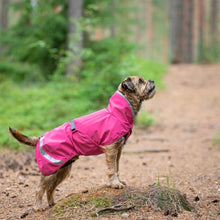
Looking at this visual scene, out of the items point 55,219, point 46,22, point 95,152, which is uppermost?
point 46,22

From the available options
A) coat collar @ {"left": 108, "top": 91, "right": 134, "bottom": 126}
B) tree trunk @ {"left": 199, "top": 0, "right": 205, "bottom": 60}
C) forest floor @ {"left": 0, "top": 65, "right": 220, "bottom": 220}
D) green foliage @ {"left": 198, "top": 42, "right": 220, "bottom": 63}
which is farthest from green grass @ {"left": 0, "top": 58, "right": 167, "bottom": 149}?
tree trunk @ {"left": 199, "top": 0, "right": 205, "bottom": 60}

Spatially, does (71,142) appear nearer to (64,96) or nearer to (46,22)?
(64,96)

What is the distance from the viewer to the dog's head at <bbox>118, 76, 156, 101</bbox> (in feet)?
13.1

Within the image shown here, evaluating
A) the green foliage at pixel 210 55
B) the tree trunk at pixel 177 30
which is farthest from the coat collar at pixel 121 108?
the green foliage at pixel 210 55

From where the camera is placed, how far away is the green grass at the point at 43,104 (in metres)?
8.33

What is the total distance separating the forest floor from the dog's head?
51.5 inches

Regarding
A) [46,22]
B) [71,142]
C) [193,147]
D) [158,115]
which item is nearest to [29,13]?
[46,22]

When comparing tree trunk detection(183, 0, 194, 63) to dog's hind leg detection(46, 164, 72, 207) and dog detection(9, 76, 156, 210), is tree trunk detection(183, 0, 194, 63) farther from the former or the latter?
dog's hind leg detection(46, 164, 72, 207)

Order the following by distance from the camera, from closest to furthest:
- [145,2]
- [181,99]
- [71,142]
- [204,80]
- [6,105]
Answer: [71,142] < [6,105] < [181,99] < [204,80] < [145,2]

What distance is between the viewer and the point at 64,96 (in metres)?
Answer: 10.3

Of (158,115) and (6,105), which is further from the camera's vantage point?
(158,115)

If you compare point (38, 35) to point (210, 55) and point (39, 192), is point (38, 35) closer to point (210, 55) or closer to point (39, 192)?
point (39, 192)

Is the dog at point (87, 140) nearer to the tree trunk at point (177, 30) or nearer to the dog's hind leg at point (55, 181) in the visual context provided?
the dog's hind leg at point (55, 181)

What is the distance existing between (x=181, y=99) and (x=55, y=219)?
11.0 meters
